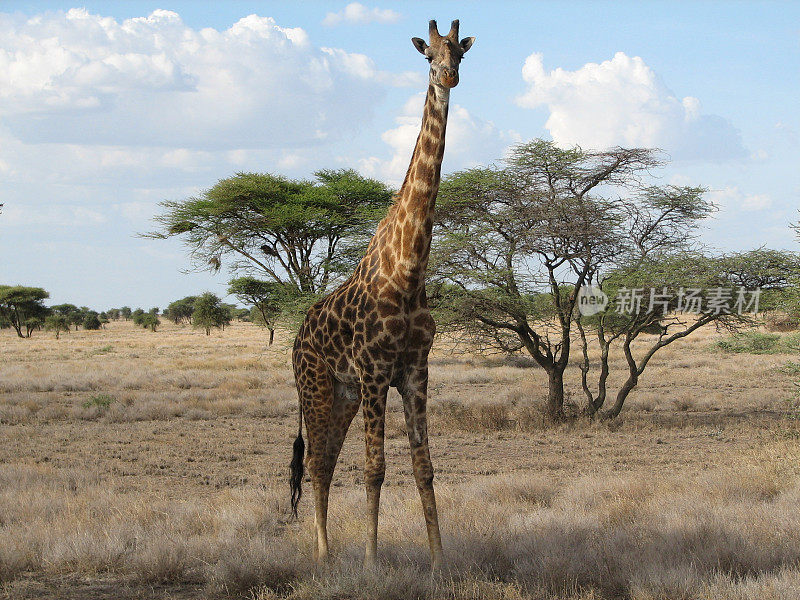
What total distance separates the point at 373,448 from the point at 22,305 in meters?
63.7

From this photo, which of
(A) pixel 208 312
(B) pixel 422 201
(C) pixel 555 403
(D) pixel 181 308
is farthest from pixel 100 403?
(D) pixel 181 308

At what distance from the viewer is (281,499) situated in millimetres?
8727

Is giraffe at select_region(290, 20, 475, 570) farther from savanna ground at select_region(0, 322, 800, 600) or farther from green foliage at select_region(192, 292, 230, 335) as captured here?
green foliage at select_region(192, 292, 230, 335)

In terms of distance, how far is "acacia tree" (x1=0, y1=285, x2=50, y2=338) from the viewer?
59.2 meters

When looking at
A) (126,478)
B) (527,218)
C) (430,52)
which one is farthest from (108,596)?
(527,218)

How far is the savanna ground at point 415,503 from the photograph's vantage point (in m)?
5.45

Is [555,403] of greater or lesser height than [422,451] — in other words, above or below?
below

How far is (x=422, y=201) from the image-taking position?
17.5 feet

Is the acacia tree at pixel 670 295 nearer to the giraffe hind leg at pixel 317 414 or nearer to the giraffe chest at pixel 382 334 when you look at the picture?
the giraffe hind leg at pixel 317 414

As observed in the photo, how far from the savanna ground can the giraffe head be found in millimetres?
3499

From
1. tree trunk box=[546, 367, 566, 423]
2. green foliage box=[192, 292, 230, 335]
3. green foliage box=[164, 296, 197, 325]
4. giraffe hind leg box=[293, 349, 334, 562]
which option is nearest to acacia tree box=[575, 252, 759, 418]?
tree trunk box=[546, 367, 566, 423]

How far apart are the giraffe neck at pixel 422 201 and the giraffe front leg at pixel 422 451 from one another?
2.41 feet

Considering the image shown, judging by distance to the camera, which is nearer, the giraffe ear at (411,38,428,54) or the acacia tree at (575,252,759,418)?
the giraffe ear at (411,38,428,54)

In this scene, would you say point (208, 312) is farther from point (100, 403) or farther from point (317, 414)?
point (317, 414)
